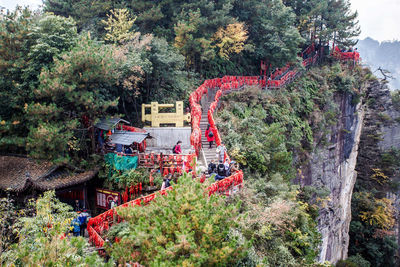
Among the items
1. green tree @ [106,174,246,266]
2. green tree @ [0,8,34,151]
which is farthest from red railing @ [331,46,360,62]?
green tree @ [106,174,246,266]

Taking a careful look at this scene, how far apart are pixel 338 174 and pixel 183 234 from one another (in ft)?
86.8

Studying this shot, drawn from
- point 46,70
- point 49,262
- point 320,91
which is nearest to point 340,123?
point 320,91

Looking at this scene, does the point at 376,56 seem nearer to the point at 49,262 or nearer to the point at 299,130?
the point at 299,130

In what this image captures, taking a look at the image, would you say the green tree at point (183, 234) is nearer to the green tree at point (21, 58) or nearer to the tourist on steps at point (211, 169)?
the tourist on steps at point (211, 169)

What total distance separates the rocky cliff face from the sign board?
15.5 meters

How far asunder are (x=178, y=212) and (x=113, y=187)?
7.54 metres

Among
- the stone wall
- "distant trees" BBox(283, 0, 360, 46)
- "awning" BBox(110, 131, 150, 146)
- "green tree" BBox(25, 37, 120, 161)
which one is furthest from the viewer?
"distant trees" BBox(283, 0, 360, 46)

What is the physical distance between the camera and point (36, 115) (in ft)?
42.8

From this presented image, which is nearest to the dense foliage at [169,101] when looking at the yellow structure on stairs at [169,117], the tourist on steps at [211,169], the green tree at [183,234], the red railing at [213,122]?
the green tree at [183,234]

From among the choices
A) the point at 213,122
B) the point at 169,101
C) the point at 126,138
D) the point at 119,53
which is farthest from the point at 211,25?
the point at 126,138

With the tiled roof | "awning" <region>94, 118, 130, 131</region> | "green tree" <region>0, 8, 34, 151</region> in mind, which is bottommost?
the tiled roof

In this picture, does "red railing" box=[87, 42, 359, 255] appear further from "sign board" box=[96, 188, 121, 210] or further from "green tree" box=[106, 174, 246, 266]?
"sign board" box=[96, 188, 121, 210]

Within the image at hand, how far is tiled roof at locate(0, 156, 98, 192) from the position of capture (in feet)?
41.1

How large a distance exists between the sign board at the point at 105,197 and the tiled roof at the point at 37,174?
3.04ft
